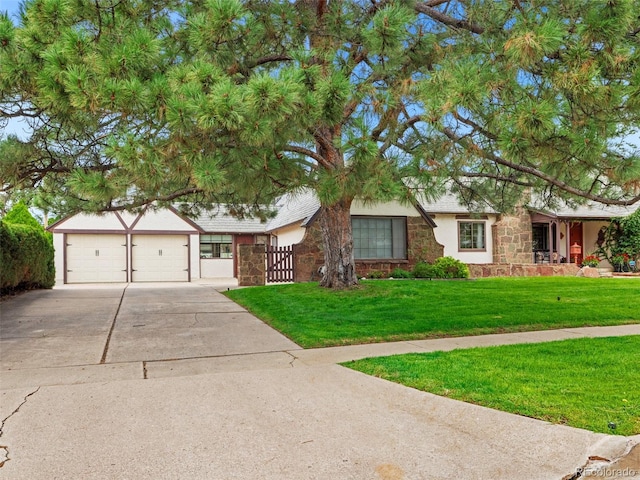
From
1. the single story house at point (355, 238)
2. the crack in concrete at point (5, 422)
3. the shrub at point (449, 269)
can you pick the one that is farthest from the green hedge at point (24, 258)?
the shrub at point (449, 269)

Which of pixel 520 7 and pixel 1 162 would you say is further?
pixel 1 162

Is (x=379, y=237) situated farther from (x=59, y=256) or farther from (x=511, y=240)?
(x=59, y=256)

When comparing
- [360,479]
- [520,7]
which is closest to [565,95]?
[520,7]

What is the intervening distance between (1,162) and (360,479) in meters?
7.38

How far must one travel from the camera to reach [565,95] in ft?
20.5

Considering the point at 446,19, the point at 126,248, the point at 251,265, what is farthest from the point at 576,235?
the point at 126,248

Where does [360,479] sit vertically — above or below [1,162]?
below

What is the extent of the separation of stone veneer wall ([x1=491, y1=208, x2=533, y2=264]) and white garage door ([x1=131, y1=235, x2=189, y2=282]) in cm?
1446

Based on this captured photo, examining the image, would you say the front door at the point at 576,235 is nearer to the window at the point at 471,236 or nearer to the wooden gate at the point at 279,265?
the window at the point at 471,236

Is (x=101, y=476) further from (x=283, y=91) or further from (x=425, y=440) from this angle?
(x=283, y=91)

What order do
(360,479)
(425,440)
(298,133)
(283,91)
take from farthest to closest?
(298,133) < (283,91) < (425,440) < (360,479)

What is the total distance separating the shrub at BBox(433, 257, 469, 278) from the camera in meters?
16.8

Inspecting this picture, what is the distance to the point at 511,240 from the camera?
807 inches

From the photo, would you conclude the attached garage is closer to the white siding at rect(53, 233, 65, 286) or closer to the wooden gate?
the white siding at rect(53, 233, 65, 286)
